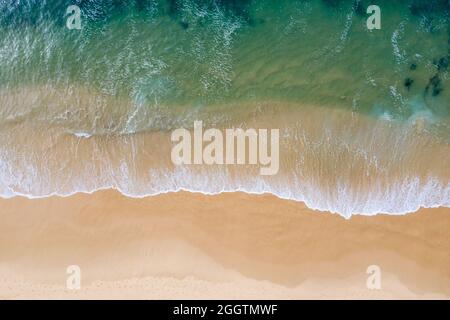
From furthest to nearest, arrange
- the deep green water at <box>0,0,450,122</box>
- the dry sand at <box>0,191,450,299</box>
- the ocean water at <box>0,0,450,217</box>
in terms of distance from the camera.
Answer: the deep green water at <box>0,0,450,122</box>
the ocean water at <box>0,0,450,217</box>
the dry sand at <box>0,191,450,299</box>

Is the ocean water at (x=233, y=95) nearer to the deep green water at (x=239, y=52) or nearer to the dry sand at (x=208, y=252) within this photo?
the deep green water at (x=239, y=52)

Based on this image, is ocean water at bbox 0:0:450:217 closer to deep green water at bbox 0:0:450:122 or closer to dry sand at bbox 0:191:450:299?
deep green water at bbox 0:0:450:122

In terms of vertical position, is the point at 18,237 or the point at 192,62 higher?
the point at 192,62

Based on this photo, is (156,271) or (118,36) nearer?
(156,271)

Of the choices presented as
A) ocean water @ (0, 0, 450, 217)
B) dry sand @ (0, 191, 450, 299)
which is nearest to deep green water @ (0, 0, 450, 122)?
ocean water @ (0, 0, 450, 217)

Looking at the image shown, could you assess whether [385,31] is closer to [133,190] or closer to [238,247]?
[238,247]

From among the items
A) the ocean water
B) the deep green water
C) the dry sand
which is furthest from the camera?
the deep green water

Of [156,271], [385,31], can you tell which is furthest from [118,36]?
[385,31]
